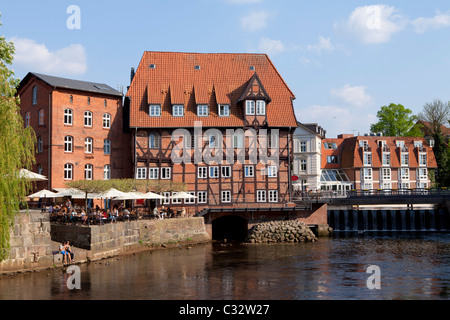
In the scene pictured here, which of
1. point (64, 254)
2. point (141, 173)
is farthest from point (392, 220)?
point (64, 254)

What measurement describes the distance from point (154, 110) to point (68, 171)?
9209 millimetres

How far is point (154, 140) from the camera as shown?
42188mm

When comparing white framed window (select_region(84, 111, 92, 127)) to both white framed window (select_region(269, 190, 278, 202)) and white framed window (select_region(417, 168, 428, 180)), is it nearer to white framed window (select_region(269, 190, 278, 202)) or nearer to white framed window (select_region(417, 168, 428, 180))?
white framed window (select_region(269, 190, 278, 202))

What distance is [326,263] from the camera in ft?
90.4

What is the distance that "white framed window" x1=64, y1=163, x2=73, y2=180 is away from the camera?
39.5 metres

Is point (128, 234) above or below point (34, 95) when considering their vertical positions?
below

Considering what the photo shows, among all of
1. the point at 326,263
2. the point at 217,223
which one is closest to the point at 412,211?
the point at 217,223

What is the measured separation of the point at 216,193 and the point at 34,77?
61.6 ft

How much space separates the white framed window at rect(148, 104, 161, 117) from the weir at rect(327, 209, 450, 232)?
20.0 meters

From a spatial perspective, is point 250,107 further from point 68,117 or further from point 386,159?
point 386,159

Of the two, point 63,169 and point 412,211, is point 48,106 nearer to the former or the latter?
point 63,169

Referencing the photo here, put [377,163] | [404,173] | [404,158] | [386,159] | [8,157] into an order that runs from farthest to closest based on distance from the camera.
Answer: [404,173] → [404,158] → [386,159] → [377,163] → [8,157]

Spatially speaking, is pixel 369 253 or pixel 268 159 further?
pixel 268 159

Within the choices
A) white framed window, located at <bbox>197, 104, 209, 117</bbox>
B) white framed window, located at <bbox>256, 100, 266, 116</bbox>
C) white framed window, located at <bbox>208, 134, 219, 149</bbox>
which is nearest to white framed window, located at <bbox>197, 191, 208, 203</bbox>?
white framed window, located at <bbox>208, 134, 219, 149</bbox>
